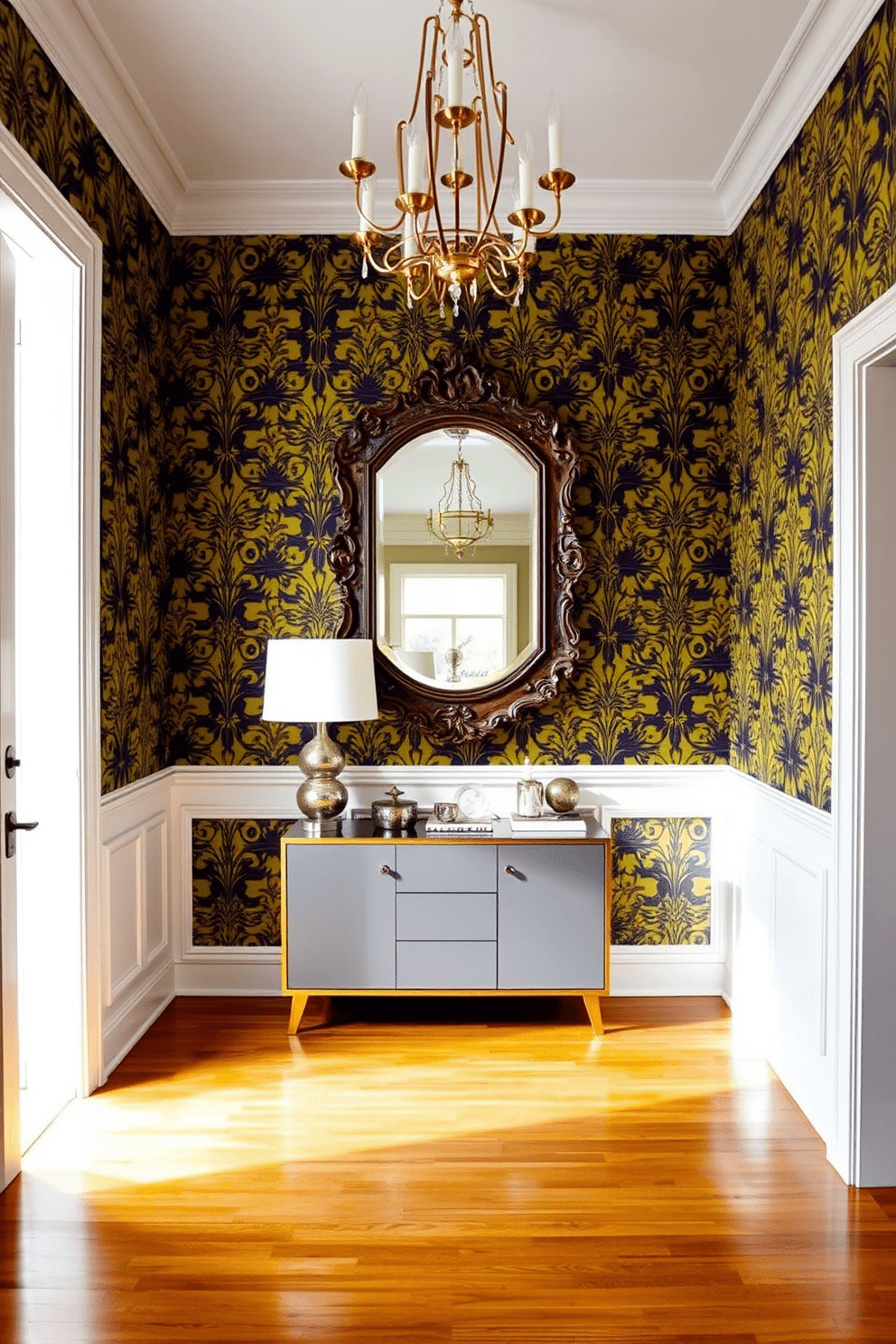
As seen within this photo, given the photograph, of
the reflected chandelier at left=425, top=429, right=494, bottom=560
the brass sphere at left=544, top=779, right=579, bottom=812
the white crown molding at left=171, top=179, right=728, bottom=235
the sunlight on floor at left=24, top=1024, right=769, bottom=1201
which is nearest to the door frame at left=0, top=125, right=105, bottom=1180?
the sunlight on floor at left=24, top=1024, right=769, bottom=1201

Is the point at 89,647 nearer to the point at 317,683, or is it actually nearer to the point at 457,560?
the point at 317,683

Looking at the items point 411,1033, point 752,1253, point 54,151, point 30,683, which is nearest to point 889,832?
point 752,1253

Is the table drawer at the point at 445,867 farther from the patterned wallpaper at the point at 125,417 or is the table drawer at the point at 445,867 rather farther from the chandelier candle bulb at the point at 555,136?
the chandelier candle bulb at the point at 555,136

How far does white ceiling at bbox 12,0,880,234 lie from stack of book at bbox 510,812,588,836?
2.21 metres

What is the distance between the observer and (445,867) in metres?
3.45

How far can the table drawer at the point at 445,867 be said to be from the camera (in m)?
3.44

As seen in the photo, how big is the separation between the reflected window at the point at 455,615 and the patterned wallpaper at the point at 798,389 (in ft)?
2.89

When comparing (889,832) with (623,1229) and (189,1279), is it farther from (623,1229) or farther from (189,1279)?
(189,1279)

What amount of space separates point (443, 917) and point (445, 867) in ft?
0.56

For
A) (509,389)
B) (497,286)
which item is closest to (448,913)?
(509,389)

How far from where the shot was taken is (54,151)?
8.91 ft

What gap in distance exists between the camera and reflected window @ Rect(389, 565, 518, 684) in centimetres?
380

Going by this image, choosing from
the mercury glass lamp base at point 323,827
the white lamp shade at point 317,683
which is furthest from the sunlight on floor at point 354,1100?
the white lamp shade at point 317,683

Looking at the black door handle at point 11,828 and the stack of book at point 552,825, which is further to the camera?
the stack of book at point 552,825
